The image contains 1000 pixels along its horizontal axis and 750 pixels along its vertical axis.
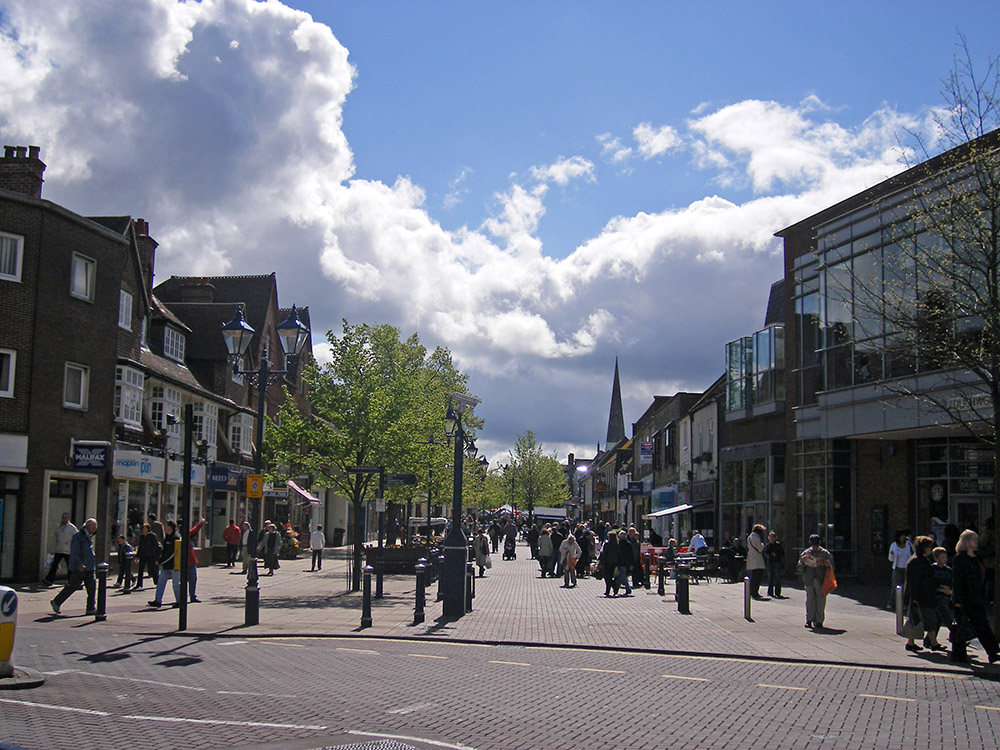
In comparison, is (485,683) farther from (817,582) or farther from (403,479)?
(403,479)

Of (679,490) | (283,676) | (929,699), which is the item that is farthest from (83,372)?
(679,490)

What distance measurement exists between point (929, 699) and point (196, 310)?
3738 centimetres

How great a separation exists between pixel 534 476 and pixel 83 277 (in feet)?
246

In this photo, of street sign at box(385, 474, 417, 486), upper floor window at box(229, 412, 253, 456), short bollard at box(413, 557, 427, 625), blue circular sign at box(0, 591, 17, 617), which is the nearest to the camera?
blue circular sign at box(0, 591, 17, 617)

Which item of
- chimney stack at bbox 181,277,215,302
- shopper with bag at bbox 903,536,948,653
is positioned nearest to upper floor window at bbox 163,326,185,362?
chimney stack at bbox 181,277,215,302

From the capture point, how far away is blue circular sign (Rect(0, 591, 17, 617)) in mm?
10492

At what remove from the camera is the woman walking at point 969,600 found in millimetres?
12828

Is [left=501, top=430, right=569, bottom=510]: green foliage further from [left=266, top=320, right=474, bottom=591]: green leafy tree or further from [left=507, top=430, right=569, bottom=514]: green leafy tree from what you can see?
[left=266, top=320, right=474, bottom=591]: green leafy tree

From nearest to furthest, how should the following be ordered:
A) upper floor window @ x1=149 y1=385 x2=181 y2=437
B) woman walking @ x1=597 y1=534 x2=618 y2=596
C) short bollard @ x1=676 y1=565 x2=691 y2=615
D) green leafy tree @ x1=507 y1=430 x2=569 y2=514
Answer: short bollard @ x1=676 y1=565 x2=691 y2=615 < woman walking @ x1=597 y1=534 x2=618 y2=596 < upper floor window @ x1=149 y1=385 x2=181 y2=437 < green leafy tree @ x1=507 y1=430 x2=569 y2=514

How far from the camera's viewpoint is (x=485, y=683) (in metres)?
11.0

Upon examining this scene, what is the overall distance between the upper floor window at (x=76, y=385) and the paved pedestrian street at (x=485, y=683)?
295 inches

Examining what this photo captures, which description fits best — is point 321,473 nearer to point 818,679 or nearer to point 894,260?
point 894,260

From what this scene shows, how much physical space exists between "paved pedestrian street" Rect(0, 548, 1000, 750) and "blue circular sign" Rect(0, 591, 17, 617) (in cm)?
93

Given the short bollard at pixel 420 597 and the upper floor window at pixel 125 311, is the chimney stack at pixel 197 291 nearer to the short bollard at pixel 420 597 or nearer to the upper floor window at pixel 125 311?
the upper floor window at pixel 125 311
